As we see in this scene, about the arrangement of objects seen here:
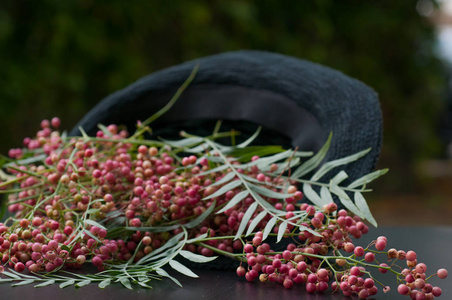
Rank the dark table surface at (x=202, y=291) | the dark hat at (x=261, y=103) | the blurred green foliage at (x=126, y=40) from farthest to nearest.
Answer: the blurred green foliage at (x=126, y=40) < the dark hat at (x=261, y=103) < the dark table surface at (x=202, y=291)

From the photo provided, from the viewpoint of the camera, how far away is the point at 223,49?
6.32 ft

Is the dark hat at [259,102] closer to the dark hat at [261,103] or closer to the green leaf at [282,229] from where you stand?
the dark hat at [261,103]

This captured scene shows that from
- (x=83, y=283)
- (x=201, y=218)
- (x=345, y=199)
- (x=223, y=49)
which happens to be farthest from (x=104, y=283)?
(x=223, y=49)

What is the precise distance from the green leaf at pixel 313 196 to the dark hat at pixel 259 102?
0.08 metres

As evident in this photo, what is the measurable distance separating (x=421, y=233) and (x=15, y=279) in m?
0.58

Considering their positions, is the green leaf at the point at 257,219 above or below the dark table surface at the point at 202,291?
above

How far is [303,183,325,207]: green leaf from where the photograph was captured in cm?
52

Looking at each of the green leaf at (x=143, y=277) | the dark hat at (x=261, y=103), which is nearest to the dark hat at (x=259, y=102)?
the dark hat at (x=261, y=103)

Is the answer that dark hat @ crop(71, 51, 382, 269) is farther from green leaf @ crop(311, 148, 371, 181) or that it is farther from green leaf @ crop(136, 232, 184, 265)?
green leaf @ crop(136, 232, 184, 265)

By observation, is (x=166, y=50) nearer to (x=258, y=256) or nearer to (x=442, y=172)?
(x=258, y=256)

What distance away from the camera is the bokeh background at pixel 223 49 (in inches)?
63.7

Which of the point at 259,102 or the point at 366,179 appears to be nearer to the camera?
the point at 366,179

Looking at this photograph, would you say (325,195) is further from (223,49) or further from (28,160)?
(223,49)

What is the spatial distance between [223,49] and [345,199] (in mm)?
1465
